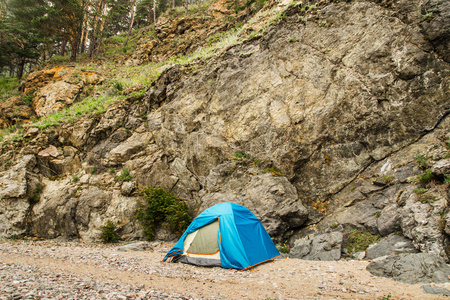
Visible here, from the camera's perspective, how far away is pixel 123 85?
21812 mm

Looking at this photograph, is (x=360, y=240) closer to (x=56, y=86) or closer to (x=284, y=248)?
(x=284, y=248)

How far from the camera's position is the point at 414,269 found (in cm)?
564

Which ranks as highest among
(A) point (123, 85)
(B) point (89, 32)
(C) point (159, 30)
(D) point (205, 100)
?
(B) point (89, 32)

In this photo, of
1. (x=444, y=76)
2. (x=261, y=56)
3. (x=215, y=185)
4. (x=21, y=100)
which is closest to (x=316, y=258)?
(x=215, y=185)

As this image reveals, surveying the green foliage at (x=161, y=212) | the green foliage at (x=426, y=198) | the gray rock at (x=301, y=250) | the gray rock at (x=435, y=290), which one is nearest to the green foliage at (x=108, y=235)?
the green foliage at (x=161, y=212)

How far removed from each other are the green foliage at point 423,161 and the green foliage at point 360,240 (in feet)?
10.7

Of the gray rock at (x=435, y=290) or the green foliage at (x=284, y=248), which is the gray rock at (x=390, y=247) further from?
the green foliage at (x=284, y=248)

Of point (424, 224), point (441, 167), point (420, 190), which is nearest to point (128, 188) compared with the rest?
point (424, 224)

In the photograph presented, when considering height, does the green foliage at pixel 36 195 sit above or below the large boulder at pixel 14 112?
below

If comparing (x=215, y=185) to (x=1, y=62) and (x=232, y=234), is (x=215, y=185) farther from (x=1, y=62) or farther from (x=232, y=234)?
(x=1, y=62)

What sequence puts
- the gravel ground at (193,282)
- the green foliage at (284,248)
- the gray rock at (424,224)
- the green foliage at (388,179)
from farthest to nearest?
the green foliage at (284,248) < the green foliage at (388,179) < the gray rock at (424,224) < the gravel ground at (193,282)

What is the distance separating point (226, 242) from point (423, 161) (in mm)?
8021

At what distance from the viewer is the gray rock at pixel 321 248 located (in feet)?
26.8

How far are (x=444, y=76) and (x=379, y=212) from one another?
677 centimetres
